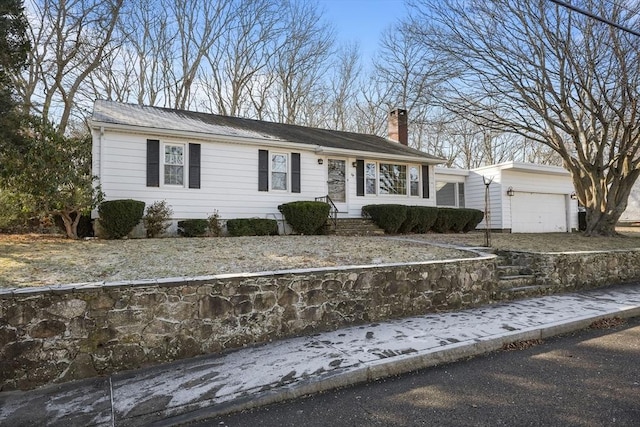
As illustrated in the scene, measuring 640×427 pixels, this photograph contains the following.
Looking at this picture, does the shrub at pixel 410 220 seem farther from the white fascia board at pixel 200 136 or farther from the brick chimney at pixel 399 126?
the brick chimney at pixel 399 126

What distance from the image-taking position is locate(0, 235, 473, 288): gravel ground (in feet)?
16.6

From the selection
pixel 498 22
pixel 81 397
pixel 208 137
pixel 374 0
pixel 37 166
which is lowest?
pixel 81 397

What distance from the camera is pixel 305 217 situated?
38.5ft

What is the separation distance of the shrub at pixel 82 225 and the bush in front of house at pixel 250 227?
3.75m

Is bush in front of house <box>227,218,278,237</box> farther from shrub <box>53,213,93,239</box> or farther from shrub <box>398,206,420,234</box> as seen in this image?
shrub <box>398,206,420,234</box>

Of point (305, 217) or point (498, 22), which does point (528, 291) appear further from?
point (498, 22)

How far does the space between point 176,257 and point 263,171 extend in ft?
21.2

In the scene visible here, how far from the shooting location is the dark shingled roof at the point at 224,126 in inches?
446

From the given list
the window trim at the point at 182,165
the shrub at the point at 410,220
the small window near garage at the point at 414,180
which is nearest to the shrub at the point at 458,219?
the small window near garage at the point at 414,180

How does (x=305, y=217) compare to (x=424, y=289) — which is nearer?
(x=424, y=289)

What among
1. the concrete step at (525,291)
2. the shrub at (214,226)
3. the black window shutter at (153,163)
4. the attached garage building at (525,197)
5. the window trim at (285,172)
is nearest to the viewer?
the concrete step at (525,291)

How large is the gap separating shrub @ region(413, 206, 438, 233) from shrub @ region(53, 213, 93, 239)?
10501 mm

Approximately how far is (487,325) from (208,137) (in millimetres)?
9422

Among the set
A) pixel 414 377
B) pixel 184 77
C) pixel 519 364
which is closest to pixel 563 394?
pixel 519 364
